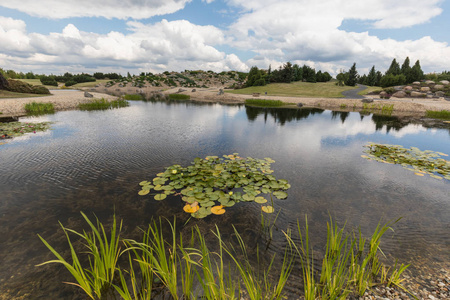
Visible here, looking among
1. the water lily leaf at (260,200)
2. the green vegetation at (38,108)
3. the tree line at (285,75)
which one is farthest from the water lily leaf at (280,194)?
the tree line at (285,75)

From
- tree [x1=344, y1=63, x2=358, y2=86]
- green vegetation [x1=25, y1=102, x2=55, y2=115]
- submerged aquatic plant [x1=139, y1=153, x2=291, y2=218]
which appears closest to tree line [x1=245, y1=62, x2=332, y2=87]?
tree [x1=344, y1=63, x2=358, y2=86]

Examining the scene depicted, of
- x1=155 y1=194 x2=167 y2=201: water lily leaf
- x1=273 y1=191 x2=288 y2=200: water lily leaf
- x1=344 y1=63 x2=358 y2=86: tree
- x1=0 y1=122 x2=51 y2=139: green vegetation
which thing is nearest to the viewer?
x1=155 y1=194 x2=167 y2=201: water lily leaf

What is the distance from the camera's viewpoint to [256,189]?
6.75 m

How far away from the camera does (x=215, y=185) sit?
274 inches

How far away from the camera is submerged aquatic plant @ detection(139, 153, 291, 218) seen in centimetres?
596

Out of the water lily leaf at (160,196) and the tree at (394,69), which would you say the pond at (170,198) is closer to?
the water lily leaf at (160,196)

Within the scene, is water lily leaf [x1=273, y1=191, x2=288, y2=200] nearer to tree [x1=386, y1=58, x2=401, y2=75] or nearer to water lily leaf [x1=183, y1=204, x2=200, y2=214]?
water lily leaf [x1=183, y1=204, x2=200, y2=214]

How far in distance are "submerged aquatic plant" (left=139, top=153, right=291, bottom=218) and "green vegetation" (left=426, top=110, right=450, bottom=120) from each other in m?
30.3

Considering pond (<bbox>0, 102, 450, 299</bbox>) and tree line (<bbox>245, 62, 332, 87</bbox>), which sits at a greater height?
tree line (<bbox>245, 62, 332, 87</bbox>)

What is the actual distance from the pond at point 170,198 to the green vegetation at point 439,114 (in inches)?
656

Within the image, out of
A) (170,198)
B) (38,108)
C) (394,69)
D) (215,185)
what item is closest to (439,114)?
(215,185)

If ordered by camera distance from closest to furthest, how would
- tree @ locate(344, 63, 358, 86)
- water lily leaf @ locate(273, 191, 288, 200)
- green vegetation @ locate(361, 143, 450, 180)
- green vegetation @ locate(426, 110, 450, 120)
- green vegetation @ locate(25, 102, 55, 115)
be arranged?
water lily leaf @ locate(273, 191, 288, 200)
green vegetation @ locate(361, 143, 450, 180)
green vegetation @ locate(25, 102, 55, 115)
green vegetation @ locate(426, 110, 450, 120)
tree @ locate(344, 63, 358, 86)

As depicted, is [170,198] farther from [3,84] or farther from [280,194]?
[3,84]

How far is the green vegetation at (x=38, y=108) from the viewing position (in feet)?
66.4
